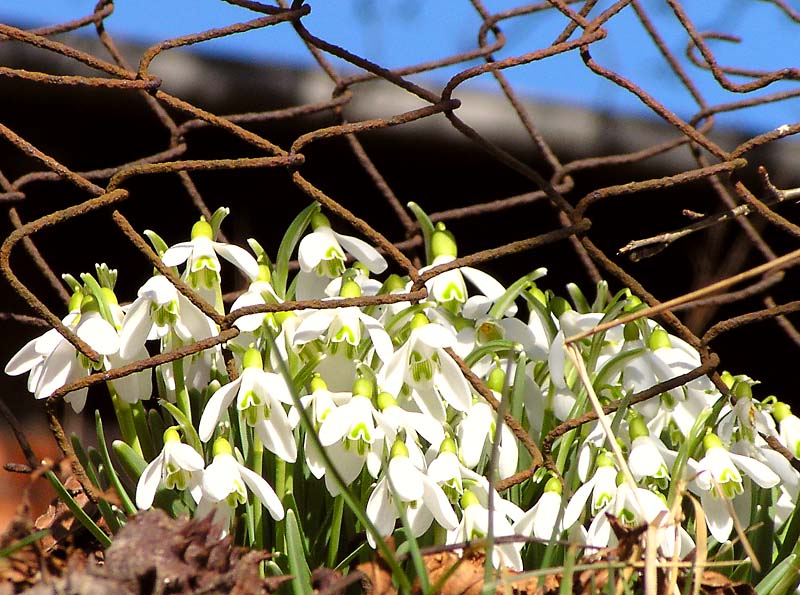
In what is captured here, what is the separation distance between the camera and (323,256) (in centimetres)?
113

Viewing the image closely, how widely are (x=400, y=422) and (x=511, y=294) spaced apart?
10.3 inches

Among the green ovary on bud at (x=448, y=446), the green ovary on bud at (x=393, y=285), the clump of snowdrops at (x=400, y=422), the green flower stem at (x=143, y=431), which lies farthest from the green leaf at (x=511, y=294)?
the green flower stem at (x=143, y=431)

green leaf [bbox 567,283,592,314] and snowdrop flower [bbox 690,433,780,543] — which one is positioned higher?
green leaf [bbox 567,283,592,314]

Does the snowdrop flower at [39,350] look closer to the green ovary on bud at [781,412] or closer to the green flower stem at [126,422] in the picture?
the green flower stem at [126,422]

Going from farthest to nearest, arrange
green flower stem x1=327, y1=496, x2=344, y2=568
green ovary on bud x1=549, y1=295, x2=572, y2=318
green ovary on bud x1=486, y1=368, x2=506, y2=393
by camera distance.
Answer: green ovary on bud x1=549, y1=295, x2=572, y2=318, green ovary on bud x1=486, y1=368, x2=506, y2=393, green flower stem x1=327, y1=496, x2=344, y2=568

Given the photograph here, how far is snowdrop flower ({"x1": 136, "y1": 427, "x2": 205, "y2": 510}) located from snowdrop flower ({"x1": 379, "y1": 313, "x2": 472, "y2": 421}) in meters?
0.22

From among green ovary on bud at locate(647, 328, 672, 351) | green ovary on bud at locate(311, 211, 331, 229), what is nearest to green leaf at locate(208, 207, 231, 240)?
green ovary on bud at locate(311, 211, 331, 229)

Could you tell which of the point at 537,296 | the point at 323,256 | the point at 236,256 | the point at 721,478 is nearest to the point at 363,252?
the point at 323,256

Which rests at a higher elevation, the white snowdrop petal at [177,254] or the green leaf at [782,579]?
the white snowdrop petal at [177,254]

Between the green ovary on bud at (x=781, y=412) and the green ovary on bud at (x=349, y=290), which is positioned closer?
the green ovary on bud at (x=349, y=290)

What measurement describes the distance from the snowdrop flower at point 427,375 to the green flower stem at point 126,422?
31 centimetres

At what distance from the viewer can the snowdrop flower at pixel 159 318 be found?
1037 mm

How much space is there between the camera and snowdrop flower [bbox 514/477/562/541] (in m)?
1.01

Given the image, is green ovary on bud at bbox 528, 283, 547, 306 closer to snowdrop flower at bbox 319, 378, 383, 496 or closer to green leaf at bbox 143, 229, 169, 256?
snowdrop flower at bbox 319, 378, 383, 496
